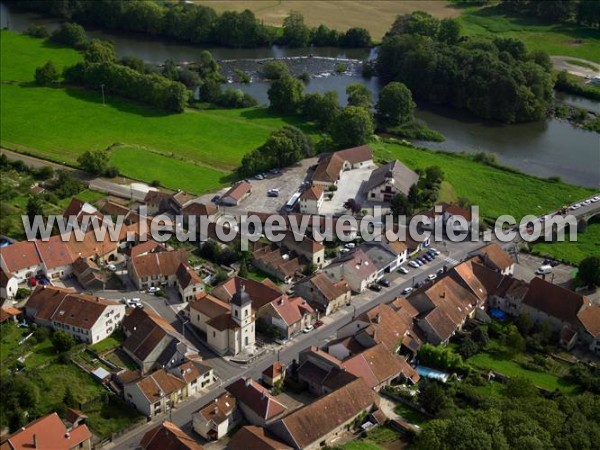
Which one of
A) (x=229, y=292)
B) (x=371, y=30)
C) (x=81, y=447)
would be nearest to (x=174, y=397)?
(x=81, y=447)

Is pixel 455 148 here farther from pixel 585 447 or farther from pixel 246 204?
pixel 585 447

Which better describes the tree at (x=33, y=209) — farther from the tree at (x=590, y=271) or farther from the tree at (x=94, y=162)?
the tree at (x=590, y=271)

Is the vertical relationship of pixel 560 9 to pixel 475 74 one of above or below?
above

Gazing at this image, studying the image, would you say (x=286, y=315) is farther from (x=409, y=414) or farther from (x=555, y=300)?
(x=555, y=300)

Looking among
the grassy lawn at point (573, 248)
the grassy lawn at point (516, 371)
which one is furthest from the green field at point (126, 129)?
the grassy lawn at point (516, 371)

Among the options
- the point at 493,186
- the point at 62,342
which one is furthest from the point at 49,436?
the point at 493,186

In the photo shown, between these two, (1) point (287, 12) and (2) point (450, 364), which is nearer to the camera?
(2) point (450, 364)
